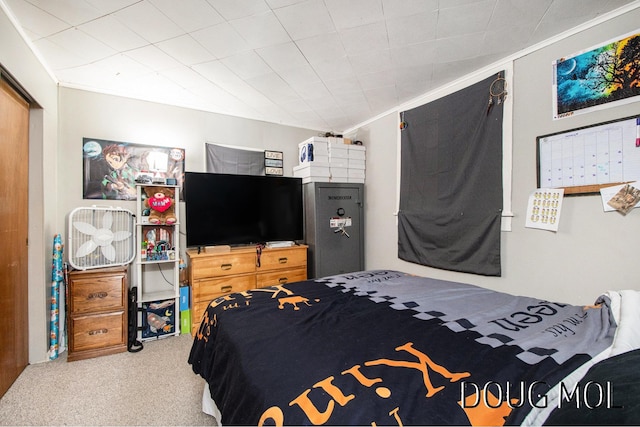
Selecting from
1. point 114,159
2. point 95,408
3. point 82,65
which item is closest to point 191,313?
point 95,408

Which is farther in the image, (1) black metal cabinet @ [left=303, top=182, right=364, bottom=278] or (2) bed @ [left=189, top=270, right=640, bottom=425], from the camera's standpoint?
(1) black metal cabinet @ [left=303, top=182, right=364, bottom=278]

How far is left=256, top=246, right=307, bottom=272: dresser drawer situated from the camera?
2.92 m

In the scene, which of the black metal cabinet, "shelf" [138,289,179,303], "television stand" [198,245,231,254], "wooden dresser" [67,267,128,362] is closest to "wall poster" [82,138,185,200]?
"wooden dresser" [67,267,128,362]

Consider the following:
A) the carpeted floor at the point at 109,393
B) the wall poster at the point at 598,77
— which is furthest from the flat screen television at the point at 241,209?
the wall poster at the point at 598,77

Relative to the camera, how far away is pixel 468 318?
1.32 metres

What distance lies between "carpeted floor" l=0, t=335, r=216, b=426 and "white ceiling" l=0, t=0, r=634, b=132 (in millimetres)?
2450

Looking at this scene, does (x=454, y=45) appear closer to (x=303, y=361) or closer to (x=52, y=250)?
(x=303, y=361)

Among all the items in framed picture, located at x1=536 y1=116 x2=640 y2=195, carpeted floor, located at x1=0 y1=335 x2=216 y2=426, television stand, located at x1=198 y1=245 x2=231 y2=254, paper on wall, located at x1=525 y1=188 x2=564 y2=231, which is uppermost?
framed picture, located at x1=536 y1=116 x2=640 y2=195

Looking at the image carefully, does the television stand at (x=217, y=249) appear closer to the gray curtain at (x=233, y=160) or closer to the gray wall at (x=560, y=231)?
the gray curtain at (x=233, y=160)

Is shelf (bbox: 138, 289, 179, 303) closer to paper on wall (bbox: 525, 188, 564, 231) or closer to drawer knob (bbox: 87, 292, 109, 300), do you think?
drawer knob (bbox: 87, 292, 109, 300)

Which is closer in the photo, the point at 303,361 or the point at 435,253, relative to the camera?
the point at 303,361

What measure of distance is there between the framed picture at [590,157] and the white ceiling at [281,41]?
2.33 feet

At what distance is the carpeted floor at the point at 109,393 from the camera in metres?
1.55

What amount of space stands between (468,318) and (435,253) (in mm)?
1318
